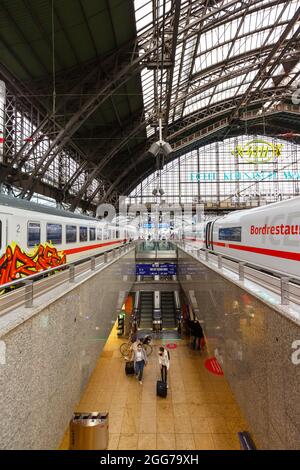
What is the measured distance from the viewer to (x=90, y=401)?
9703mm

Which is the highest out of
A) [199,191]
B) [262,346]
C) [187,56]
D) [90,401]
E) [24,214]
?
[187,56]

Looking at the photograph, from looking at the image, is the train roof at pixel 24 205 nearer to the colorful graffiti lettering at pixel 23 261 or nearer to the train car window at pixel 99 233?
the colorful graffiti lettering at pixel 23 261

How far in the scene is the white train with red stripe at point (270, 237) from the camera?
6.92 meters

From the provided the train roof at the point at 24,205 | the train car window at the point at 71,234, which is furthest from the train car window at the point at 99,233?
the train roof at the point at 24,205

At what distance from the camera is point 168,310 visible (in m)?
23.9

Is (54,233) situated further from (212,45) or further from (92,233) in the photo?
(212,45)

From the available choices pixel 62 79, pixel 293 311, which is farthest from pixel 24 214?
pixel 62 79

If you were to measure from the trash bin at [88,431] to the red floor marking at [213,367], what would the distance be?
20.2 feet

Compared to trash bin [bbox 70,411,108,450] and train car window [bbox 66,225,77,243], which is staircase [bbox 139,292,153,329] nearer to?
train car window [bbox 66,225,77,243]

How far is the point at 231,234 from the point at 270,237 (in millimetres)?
4630

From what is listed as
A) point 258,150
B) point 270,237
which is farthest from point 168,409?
point 258,150

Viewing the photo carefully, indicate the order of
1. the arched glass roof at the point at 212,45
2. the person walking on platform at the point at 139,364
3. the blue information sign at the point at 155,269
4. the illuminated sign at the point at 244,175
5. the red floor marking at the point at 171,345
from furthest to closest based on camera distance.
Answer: the illuminated sign at the point at 244,175 < the blue information sign at the point at 155,269 < the arched glass roof at the point at 212,45 < the red floor marking at the point at 171,345 < the person walking on platform at the point at 139,364

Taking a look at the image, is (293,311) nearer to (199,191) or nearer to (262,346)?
(262,346)

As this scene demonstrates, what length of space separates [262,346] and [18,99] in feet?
66.9
